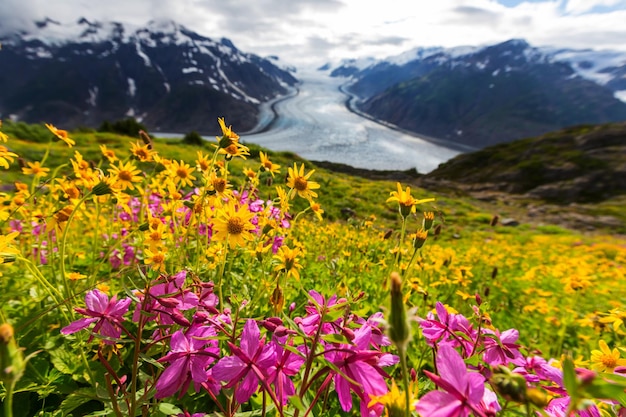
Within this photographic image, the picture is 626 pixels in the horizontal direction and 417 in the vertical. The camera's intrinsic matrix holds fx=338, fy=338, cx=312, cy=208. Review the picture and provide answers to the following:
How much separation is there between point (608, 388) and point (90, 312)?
4.30 ft

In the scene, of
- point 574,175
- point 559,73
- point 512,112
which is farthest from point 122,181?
Answer: point 559,73

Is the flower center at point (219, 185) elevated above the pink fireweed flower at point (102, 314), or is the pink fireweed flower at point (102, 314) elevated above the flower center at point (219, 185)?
the flower center at point (219, 185)

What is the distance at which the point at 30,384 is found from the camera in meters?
1.52

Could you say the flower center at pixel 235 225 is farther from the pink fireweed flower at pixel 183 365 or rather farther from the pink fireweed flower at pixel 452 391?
the pink fireweed flower at pixel 452 391

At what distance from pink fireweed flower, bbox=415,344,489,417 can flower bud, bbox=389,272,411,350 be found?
18 cm

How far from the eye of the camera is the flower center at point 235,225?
→ 1622mm

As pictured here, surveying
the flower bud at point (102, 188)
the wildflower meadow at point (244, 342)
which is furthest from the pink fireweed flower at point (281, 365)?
the flower bud at point (102, 188)

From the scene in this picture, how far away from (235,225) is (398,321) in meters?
1.16

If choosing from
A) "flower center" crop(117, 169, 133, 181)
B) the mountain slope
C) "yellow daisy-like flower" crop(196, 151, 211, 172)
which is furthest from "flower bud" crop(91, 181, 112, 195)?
the mountain slope

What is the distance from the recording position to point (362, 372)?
2.98ft

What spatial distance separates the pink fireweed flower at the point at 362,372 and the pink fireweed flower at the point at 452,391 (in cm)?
16

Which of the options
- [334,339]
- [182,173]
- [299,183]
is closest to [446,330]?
[334,339]

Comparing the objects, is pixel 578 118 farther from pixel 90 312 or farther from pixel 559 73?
pixel 90 312

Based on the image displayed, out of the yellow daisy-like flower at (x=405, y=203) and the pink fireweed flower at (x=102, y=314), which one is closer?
the pink fireweed flower at (x=102, y=314)
